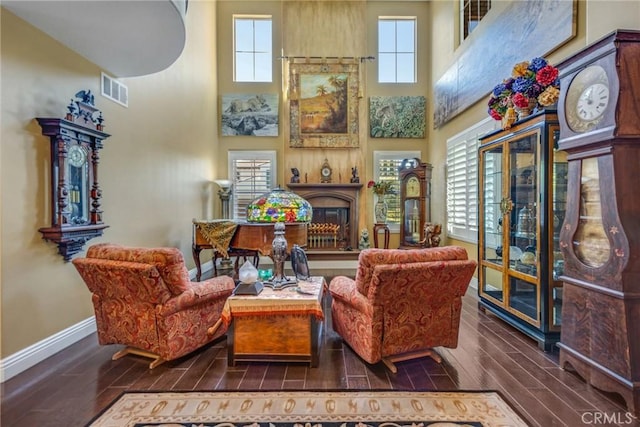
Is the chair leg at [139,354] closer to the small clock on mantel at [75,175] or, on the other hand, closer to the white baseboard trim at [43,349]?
the white baseboard trim at [43,349]

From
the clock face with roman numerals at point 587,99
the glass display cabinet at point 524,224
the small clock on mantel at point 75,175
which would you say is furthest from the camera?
the glass display cabinet at point 524,224

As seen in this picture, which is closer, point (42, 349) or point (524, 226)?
point (42, 349)

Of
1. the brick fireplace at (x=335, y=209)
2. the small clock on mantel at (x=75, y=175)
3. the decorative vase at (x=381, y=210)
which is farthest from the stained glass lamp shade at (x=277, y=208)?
the decorative vase at (x=381, y=210)

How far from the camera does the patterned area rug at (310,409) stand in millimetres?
1901

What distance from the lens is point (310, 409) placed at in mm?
2016

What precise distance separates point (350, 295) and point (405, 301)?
0.43 metres

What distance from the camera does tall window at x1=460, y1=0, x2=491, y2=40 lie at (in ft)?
15.0

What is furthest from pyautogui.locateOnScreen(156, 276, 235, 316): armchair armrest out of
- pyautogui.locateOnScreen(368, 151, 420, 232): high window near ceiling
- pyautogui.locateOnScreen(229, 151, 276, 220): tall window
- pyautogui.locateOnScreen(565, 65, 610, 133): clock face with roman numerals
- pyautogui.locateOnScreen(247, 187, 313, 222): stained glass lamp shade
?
pyautogui.locateOnScreen(368, 151, 420, 232): high window near ceiling

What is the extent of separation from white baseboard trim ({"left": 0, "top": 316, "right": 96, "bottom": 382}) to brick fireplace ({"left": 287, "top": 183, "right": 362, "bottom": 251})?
4084mm

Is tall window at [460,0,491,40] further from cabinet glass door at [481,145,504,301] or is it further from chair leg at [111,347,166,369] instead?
chair leg at [111,347,166,369]

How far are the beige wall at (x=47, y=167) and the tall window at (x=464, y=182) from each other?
14.2ft

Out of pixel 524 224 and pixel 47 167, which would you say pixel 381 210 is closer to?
pixel 524 224

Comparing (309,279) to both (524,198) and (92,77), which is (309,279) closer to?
(524,198)

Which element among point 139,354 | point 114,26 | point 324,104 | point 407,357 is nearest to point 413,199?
point 324,104
